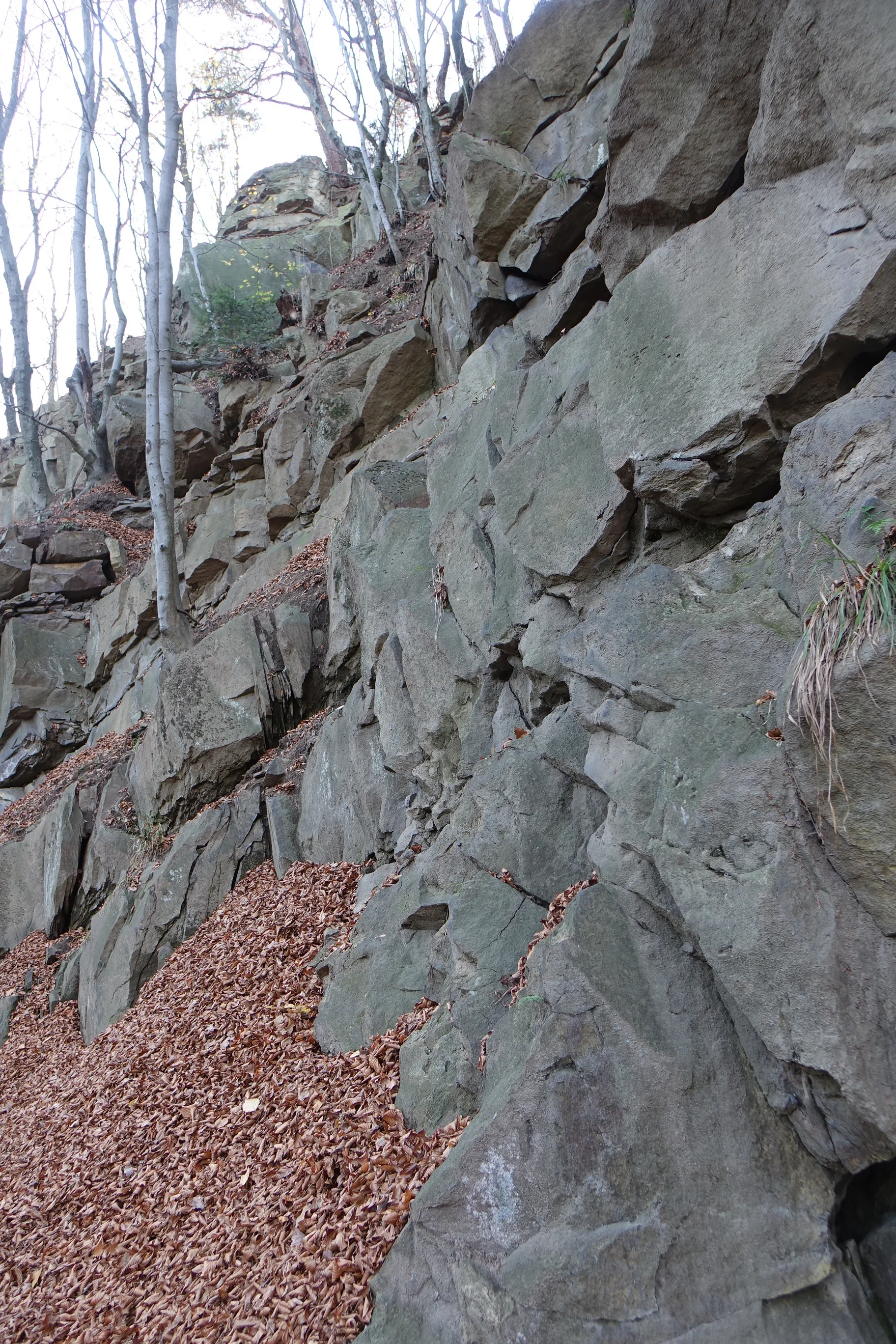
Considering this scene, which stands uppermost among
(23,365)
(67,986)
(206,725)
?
(23,365)

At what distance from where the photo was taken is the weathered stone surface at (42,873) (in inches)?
445

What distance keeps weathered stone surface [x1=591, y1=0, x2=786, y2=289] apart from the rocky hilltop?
0.07 ft

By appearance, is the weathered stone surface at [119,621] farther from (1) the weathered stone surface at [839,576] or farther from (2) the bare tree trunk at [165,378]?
(1) the weathered stone surface at [839,576]

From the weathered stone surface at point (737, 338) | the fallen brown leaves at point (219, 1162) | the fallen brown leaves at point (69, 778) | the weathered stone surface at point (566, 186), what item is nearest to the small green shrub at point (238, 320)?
the fallen brown leaves at point (69, 778)

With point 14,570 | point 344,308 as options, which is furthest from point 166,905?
point 344,308

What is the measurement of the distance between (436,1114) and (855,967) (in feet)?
8.34

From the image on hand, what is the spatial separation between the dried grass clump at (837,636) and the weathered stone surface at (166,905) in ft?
22.9

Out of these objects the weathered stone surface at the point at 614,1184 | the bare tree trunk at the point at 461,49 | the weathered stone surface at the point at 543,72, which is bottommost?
the weathered stone surface at the point at 614,1184

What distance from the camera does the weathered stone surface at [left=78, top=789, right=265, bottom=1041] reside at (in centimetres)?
864

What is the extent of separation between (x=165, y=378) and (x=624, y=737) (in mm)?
11576

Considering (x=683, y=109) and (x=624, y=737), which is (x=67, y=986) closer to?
(x=624, y=737)

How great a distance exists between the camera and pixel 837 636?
332 centimetres

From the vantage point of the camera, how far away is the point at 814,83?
4.63 metres

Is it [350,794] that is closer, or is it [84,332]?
[350,794]
